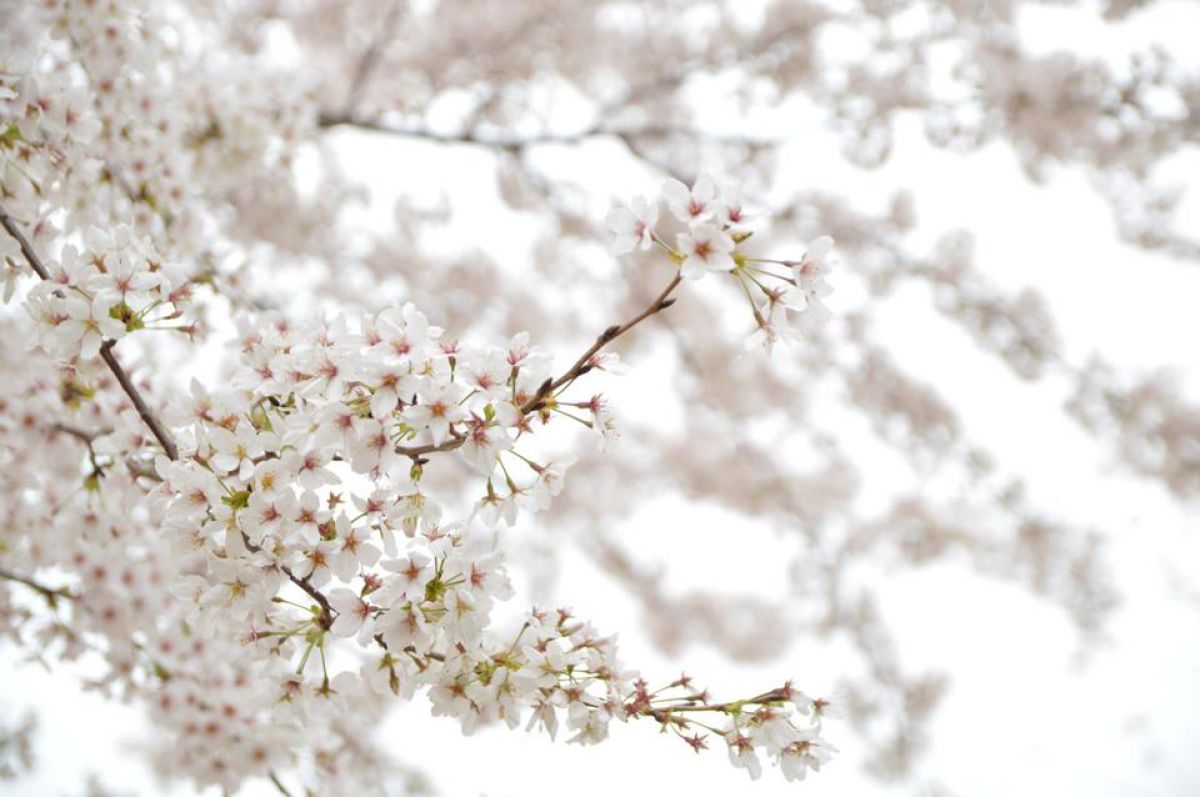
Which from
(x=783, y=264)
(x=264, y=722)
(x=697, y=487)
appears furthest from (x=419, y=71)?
(x=783, y=264)

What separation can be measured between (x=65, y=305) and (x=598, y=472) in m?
4.42

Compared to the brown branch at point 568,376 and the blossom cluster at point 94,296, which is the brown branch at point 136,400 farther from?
the brown branch at point 568,376

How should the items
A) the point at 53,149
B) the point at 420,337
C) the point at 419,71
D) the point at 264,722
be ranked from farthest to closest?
the point at 419,71
the point at 264,722
the point at 53,149
the point at 420,337

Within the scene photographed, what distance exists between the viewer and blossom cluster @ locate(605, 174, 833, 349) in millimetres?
989

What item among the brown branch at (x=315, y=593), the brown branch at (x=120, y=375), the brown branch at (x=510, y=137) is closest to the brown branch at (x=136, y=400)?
the brown branch at (x=120, y=375)

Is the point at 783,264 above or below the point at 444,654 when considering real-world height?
above

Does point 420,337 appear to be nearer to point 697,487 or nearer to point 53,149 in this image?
point 53,149

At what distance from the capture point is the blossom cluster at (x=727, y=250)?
989 millimetres

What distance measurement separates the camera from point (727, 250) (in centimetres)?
99

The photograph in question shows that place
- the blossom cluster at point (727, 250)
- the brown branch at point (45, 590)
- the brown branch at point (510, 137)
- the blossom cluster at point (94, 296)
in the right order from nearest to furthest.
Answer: the blossom cluster at point (727, 250), the blossom cluster at point (94, 296), the brown branch at point (45, 590), the brown branch at point (510, 137)

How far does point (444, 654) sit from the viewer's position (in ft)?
3.62

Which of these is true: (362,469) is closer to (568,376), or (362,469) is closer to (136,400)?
(568,376)

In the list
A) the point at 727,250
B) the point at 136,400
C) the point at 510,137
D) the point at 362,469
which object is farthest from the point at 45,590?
the point at 510,137

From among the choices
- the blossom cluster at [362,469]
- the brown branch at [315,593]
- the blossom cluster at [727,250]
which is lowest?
the brown branch at [315,593]
